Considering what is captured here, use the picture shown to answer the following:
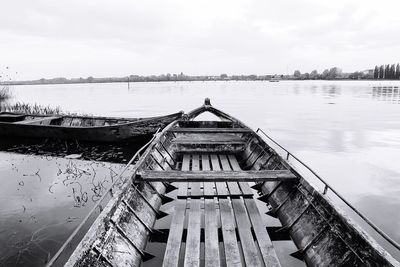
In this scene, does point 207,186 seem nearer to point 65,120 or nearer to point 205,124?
point 205,124

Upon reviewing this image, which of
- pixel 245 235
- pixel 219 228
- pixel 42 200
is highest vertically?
pixel 245 235

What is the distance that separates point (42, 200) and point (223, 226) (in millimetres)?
6063

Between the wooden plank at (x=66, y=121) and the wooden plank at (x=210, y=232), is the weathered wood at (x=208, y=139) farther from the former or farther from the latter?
the wooden plank at (x=66, y=121)

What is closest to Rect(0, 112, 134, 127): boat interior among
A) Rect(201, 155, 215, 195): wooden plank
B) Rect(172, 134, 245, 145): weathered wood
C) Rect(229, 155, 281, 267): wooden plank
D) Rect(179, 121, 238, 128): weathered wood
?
Rect(179, 121, 238, 128): weathered wood

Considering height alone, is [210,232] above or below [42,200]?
above

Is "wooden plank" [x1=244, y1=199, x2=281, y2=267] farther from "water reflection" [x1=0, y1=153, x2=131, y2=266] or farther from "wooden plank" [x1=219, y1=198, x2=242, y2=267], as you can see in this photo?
"water reflection" [x1=0, y1=153, x2=131, y2=266]

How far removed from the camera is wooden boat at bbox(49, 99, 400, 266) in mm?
3309

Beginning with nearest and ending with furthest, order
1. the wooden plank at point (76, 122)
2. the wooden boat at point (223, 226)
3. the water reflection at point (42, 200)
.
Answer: the wooden boat at point (223, 226) → the water reflection at point (42, 200) → the wooden plank at point (76, 122)

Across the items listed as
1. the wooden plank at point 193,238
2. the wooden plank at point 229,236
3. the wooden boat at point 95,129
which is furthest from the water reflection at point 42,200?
the wooden plank at point 229,236

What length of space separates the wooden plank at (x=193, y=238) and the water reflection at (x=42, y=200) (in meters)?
3.12

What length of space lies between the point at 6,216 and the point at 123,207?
4541 mm

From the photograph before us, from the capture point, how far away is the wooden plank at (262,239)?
3621 millimetres

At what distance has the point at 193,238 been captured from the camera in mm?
4105

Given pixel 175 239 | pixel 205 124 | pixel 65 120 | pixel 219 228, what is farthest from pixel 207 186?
pixel 65 120
